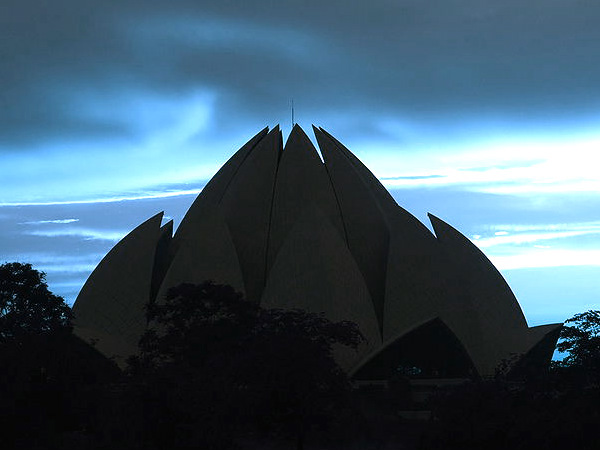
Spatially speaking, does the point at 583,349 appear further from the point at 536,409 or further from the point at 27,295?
the point at 27,295

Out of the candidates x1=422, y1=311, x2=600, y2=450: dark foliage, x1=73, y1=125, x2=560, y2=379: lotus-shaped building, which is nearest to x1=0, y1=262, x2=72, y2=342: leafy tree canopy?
x1=73, y1=125, x2=560, y2=379: lotus-shaped building

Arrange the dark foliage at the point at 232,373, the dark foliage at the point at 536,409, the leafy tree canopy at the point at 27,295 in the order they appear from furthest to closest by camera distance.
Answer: the leafy tree canopy at the point at 27,295 < the dark foliage at the point at 536,409 < the dark foliage at the point at 232,373

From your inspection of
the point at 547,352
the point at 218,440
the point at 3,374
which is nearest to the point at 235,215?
the point at 547,352

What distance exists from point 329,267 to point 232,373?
1355cm

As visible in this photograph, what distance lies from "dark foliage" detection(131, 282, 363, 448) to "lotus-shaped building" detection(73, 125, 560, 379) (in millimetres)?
4368

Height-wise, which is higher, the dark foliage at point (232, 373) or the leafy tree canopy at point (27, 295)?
the leafy tree canopy at point (27, 295)

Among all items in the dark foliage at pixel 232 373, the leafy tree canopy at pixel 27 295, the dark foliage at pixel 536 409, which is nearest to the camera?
the dark foliage at pixel 232 373

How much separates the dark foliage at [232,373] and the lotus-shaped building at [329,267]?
4.37m

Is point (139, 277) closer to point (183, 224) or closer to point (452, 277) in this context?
point (183, 224)

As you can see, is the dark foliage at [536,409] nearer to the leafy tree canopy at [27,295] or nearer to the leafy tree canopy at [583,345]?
the leafy tree canopy at [583,345]

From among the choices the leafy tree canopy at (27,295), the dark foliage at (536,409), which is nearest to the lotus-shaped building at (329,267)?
the leafy tree canopy at (27,295)

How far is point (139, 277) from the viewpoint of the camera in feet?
144

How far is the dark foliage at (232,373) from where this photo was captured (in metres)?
23.8

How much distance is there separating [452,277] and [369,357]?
563 cm
